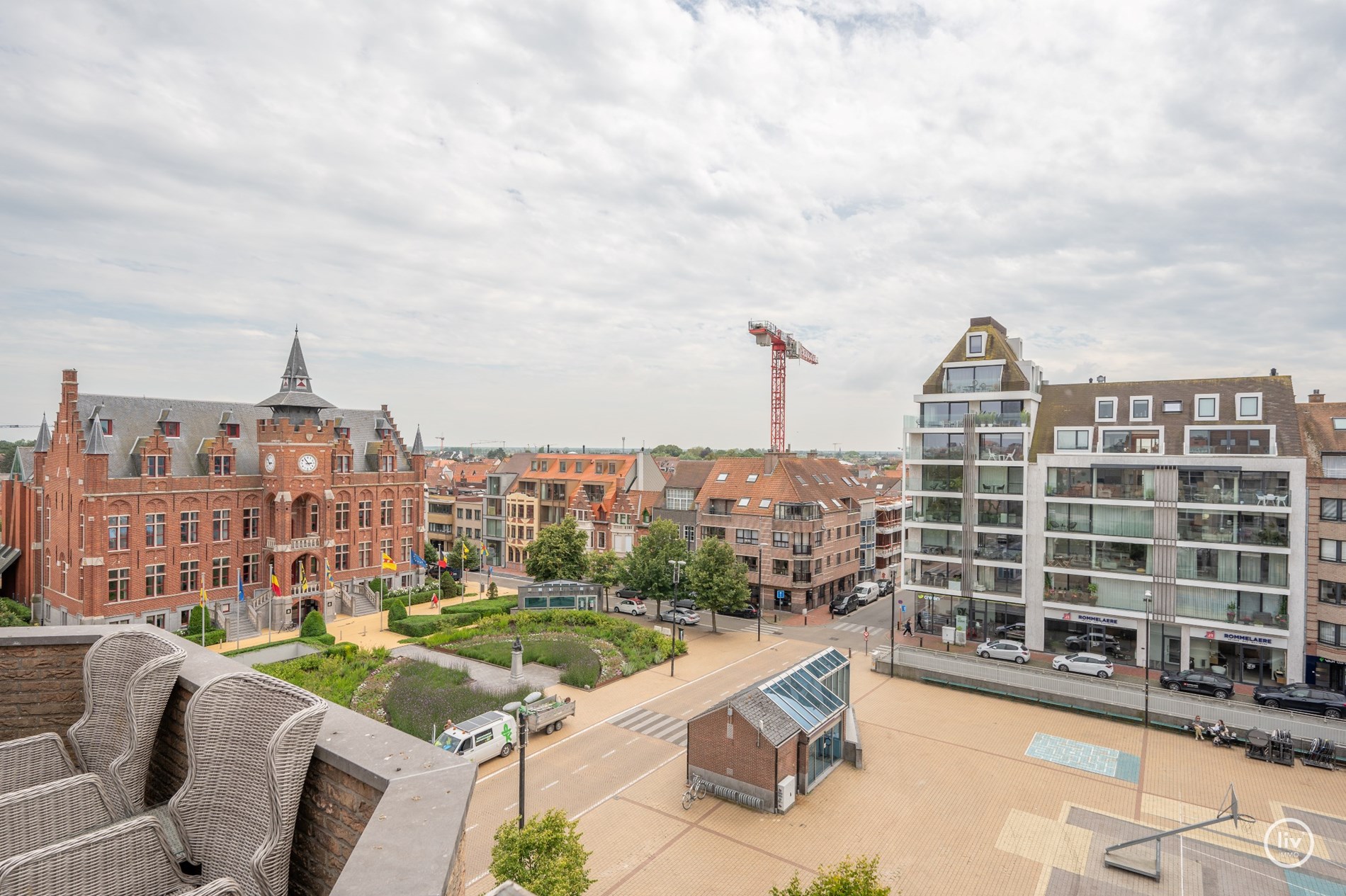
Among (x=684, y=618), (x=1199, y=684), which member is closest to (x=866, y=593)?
(x=684, y=618)

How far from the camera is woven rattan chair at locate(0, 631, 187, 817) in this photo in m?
5.27

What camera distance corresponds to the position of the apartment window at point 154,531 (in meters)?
37.8

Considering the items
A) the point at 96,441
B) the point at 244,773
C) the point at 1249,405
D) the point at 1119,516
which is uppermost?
the point at 1249,405

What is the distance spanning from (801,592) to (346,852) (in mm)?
44749

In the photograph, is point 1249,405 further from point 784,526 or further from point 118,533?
point 118,533

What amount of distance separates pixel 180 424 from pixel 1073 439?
165 ft

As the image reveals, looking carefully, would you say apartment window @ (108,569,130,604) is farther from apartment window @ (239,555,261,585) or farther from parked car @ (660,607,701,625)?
parked car @ (660,607,701,625)

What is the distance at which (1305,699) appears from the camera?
2811 centimetres

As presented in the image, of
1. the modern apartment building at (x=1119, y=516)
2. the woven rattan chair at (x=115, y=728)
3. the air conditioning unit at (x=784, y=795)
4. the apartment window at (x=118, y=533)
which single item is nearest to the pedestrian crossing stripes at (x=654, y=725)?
the air conditioning unit at (x=784, y=795)

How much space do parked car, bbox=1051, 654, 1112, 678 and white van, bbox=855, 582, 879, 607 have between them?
16919 mm

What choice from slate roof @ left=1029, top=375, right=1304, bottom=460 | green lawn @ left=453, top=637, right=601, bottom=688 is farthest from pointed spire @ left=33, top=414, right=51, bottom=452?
slate roof @ left=1029, top=375, right=1304, bottom=460

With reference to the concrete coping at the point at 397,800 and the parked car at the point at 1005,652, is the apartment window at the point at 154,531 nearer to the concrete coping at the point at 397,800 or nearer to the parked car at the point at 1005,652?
the concrete coping at the point at 397,800

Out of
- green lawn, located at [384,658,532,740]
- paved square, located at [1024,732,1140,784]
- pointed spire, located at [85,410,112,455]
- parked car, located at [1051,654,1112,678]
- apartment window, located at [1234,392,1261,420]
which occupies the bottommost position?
paved square, located at [1024,732,1140,784]

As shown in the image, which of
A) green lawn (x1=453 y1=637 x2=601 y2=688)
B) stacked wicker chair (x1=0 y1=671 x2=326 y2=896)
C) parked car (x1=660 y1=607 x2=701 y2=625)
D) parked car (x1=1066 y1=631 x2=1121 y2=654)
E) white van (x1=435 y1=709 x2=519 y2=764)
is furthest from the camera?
parked car (x1=660 y1=607 x2=701 y2=625)
